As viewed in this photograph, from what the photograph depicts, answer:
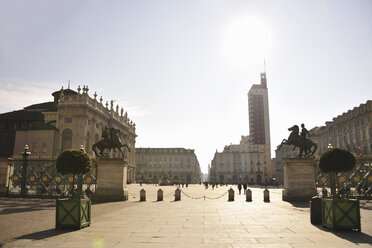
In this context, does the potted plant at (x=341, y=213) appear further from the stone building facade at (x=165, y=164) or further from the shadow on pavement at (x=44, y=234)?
the stone building facade at (x=165, y=164)

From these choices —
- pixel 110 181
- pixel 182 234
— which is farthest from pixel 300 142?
pixel 182 234

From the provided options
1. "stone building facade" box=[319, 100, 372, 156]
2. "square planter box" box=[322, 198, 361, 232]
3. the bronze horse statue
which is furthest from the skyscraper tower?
"square planter box" box=[322, 198, 361, 232]

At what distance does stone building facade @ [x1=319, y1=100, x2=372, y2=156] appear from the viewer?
60.8 meters

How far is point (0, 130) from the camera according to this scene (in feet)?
228

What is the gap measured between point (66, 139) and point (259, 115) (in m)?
110

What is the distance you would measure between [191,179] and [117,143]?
130917 millimetres

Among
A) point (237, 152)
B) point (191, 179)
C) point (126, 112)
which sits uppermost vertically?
point (126, 112)

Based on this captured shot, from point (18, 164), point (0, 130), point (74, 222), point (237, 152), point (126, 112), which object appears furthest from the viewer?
point (237, 152)

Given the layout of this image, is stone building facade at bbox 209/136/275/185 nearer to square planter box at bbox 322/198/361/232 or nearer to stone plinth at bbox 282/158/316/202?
stone plinth at bbox 282/158/316/202

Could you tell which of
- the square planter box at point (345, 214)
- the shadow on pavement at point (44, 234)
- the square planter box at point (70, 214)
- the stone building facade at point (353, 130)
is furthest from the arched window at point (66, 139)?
the square planter box at point (345, 214)

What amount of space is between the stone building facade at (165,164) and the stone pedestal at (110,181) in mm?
126461

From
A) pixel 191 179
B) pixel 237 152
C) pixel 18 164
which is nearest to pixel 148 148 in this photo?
pixel 191 179

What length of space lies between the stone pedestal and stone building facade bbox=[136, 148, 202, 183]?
12646cm

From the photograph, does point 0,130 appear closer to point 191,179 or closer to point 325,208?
point 325,208
